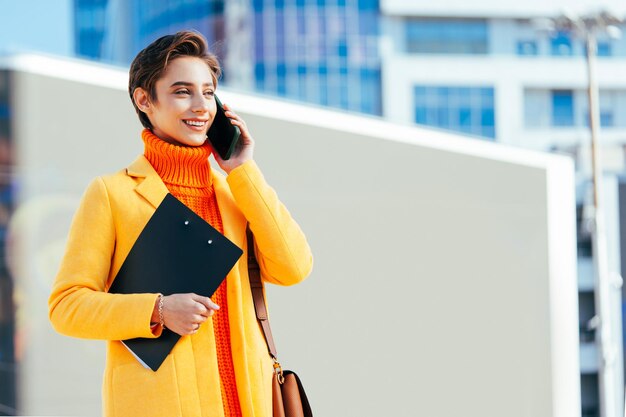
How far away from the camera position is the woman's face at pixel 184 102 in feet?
7.91

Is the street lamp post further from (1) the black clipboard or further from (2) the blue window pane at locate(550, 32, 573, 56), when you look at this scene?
(2) the blue window pane at locate(550, 32, 573, 56)

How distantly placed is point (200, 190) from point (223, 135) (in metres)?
0.14

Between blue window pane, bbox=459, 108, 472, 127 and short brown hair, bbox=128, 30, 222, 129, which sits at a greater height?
short brown hair, bbox=128, 30, 222, 129

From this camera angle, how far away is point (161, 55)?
2.41 m

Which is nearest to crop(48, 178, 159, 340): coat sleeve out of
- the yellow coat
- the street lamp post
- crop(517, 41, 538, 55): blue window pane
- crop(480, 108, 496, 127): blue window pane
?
the yellow coat

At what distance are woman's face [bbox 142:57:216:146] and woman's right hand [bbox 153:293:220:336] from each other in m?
0.39

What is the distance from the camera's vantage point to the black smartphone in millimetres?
2443

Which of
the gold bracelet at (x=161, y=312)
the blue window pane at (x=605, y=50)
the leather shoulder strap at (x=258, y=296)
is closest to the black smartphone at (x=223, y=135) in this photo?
the leather shoulder strap at (x=258, y=296)

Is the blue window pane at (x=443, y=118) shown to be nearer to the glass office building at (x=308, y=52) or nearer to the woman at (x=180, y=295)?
the glass office building at (x=308, y=52)

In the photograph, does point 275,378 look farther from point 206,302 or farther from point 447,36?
point 447,36

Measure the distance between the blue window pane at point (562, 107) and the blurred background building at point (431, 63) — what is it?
0.04 metres

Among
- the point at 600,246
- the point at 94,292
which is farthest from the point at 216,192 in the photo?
the point at 600,246

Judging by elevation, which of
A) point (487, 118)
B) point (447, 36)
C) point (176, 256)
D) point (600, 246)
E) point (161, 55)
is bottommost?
point (600, 246)

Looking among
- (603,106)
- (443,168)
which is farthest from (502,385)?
(603,106)
